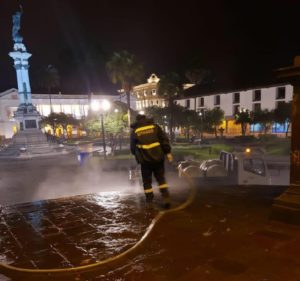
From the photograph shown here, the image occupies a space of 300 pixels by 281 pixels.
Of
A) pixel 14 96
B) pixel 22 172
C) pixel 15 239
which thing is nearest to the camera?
pixel 15 239

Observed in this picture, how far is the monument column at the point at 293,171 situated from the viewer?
377cm

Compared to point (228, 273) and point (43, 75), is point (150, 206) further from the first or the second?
point (43, 75)

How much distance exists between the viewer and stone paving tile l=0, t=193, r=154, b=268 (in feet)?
10.9

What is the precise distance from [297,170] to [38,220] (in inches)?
167

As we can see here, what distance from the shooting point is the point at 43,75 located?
199 ft

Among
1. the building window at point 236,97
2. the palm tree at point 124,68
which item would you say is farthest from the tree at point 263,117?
the palm tree at point 124,68

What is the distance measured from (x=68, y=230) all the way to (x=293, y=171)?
3458 mm

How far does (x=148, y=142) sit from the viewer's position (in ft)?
16.0

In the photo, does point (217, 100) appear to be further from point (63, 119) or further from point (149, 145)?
point (149, 145)

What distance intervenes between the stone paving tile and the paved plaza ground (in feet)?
0.04

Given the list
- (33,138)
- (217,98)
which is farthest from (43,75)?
(217,98)

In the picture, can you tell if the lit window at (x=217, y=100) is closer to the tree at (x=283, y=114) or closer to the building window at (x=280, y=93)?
the building window at (x=280, y=93)

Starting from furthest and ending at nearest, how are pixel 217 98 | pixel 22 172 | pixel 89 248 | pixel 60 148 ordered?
pixel 217 98 → pixel 60 148 → pixel 22 172 → pixel 89 248

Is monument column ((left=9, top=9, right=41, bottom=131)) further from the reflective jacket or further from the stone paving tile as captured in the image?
the reflective jacket
